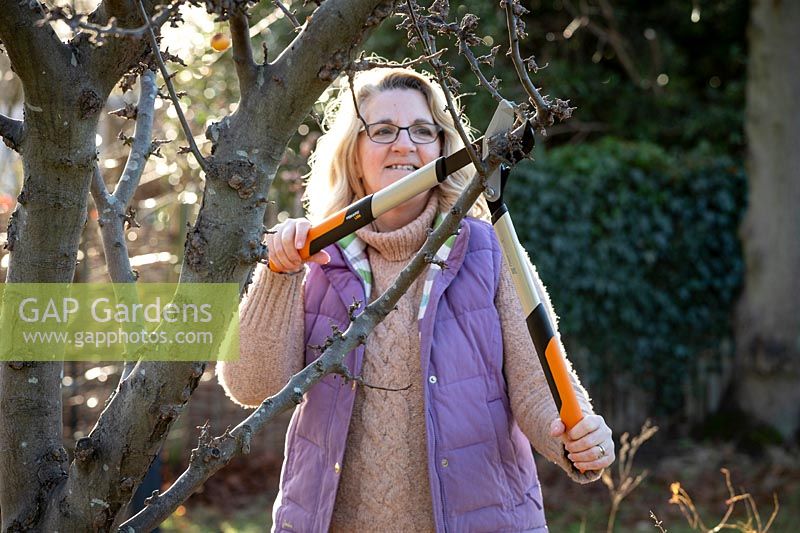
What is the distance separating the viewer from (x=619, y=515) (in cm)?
575

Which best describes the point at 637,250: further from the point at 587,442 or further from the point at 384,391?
the point at 587,442

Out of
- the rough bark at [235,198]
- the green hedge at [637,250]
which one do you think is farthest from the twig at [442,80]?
the green hedge at [637,250]

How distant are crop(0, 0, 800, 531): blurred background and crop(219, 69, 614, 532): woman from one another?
3.47m

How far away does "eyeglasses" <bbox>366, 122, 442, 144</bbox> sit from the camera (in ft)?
7.53

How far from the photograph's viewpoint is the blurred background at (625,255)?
586 cm

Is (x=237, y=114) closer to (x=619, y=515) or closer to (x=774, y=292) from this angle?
(x=619, y=515)

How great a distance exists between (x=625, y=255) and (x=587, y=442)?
4.95 m

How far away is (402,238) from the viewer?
224 centimetres

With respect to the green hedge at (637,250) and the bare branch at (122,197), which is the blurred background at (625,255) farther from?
the bare branch at (122,197)

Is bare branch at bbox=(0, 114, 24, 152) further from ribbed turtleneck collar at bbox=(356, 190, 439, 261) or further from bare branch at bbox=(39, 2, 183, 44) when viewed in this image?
ribbed turtleneck collar at bbox=(356, 190, 439, 261)

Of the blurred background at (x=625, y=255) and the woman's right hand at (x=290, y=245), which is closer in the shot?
the woman's right hand at (x=290, y=245)

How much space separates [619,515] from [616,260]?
5.97ft

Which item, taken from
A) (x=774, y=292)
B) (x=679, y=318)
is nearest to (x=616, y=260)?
(x=679, y=318)

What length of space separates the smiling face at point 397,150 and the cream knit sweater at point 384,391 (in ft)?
0.34
